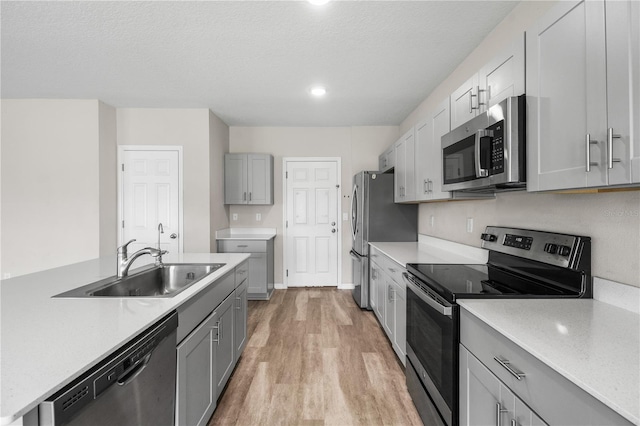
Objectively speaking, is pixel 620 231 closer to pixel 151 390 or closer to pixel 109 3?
pixel 151 390

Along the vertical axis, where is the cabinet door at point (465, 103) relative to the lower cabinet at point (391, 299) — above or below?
above

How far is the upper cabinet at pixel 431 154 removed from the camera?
236 cm

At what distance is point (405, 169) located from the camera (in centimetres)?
332

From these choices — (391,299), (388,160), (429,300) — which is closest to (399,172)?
(388,160)

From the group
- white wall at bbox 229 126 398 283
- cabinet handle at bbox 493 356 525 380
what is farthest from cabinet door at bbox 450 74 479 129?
white wall at bbox 229 126 398 283

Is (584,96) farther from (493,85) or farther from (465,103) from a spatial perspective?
(465,103)

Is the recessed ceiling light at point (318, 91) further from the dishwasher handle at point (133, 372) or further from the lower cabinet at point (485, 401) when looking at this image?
the dishwasher handle at point (133, 372)

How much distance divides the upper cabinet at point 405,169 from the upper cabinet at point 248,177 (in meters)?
2.01

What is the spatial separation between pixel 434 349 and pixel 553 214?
979 millimetres

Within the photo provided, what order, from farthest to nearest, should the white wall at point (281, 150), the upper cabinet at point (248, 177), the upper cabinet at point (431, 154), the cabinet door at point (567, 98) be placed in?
the white wall at point (281, 150) < the upper cabinet at point (248, 177) < the upper cabinet at point (431, 154) < the cabinet door at point (567, 98)

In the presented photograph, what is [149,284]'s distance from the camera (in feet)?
6.73

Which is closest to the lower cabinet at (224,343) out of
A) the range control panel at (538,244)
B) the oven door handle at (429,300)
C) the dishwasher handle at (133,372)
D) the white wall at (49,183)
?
the dishwasher handle at (133,372)

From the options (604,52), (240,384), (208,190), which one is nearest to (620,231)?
(604,52)

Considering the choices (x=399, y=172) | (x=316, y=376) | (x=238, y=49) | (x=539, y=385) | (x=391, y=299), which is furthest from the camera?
(x=399, y=172)
